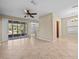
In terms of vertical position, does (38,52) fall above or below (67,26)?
below

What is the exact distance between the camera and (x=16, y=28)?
12.7m

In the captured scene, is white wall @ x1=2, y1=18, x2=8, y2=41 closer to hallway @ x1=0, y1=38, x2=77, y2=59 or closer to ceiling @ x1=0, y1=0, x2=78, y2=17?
ceiling @ x1=0, y1=0, x2=78, y2=17

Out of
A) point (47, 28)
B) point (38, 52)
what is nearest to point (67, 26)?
point (47, 28)

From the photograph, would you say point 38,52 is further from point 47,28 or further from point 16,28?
point 16,28

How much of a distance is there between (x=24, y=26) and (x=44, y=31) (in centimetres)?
479

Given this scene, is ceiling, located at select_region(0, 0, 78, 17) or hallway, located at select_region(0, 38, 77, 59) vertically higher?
ceiling, located at select_region(0, 0, 78, 17)

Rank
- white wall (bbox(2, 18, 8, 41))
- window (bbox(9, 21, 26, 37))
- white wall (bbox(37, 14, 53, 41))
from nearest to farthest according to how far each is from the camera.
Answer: white wall (bbox(37, 14, 53, 41)), white wall (bbox(2, 18, 8, 41)), window (bbox(9, 21, 26, 37))

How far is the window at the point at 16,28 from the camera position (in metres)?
11.7

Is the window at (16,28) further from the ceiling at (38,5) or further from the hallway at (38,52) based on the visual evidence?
the hallway at (38,52)

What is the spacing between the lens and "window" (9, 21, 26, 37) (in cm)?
1171

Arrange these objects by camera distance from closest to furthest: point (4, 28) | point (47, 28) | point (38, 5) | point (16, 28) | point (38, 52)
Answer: point (38, 52)
point (38, 5)
point (47, 28)
point (4, 28)
point (16, 28)

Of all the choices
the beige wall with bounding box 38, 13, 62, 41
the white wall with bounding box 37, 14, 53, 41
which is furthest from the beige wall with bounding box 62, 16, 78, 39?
the white wall with bounding box 37, 14, 53, 41

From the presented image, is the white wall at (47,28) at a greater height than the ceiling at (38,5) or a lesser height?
lesser

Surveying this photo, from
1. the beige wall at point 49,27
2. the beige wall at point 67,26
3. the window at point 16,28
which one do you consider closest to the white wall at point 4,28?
the window at point 16,28
